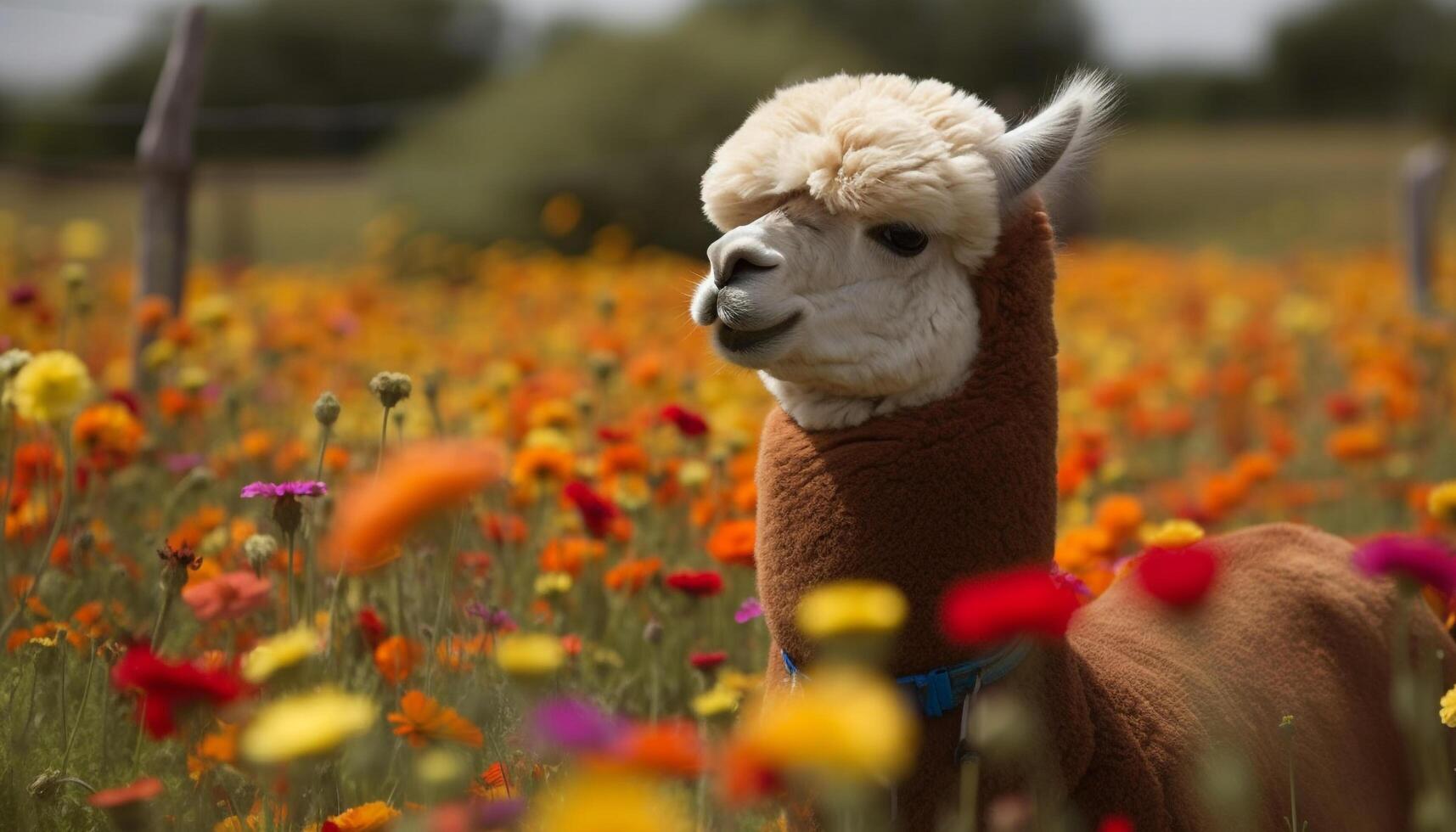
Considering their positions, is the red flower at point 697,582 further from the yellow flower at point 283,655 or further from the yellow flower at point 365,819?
the yellow flower at point 283,655

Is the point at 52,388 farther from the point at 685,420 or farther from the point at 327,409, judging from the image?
the point at 685,420

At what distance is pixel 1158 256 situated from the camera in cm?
1189

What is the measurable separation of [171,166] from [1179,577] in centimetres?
468

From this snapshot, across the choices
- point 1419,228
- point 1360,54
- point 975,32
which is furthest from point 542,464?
point 1360,54

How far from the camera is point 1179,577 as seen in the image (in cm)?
129

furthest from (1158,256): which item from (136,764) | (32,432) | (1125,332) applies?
(136,764)

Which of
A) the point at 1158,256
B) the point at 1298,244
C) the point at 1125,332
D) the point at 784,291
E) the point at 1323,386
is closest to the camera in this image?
the point at 784,291

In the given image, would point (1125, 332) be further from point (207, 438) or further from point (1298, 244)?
point (1298, 244)

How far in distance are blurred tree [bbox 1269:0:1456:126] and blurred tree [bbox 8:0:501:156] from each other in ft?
104

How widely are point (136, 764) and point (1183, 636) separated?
5.22ft

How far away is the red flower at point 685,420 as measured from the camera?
2.88m

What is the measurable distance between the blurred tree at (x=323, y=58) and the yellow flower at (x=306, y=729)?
39919 millimetres

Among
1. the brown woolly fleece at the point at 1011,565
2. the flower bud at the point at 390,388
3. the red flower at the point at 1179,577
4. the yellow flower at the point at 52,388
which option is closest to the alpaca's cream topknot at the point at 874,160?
the brown woolly fleece at the point at 1011,565

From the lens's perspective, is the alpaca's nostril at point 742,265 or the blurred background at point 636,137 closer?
the alpaca's nostril at point 742,265
